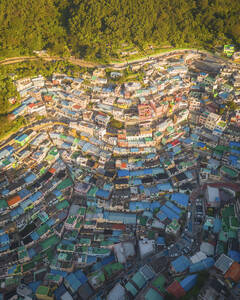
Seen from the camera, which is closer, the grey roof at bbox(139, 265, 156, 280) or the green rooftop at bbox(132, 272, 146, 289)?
the green rooftop at bbox(132, 272, 146, 289)

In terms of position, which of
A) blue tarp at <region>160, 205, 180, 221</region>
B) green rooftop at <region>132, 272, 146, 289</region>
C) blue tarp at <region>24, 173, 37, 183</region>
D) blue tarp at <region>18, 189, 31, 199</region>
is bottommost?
green rooftop at <region>132, 272, 146, 289</region>

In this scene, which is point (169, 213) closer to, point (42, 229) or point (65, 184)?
point (65, 184)

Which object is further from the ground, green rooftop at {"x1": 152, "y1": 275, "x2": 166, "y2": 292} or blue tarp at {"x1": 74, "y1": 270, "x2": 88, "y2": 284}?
green rooftop at {"x1": 152, "y1": 275, "x2": 166, "y2": 292}

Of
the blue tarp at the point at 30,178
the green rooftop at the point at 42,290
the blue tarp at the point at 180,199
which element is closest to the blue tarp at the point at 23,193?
the blue tarp at the point at 30,178

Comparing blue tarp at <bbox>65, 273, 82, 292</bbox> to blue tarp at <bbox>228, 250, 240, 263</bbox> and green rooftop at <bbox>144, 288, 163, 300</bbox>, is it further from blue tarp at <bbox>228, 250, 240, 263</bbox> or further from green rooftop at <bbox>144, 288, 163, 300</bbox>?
blue tarp at <bbox>228, 250, 240, 263</bbox>

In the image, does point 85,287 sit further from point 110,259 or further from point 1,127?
point 1,127

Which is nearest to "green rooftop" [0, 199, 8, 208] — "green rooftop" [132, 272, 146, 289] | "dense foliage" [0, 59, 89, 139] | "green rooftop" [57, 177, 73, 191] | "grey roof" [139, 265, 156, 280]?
"green rooftop" [57, 177, 73, 191]
